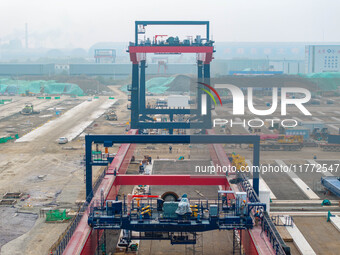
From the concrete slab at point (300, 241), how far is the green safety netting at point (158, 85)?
Answer: 265 feet

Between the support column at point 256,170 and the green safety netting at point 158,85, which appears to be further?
the green safety netting at point 158,85

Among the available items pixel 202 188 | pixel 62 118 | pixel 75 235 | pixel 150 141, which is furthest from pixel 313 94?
pixel 75 235

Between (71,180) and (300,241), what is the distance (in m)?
17.6

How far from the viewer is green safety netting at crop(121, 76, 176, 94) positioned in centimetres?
10519

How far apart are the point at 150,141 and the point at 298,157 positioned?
908 inches

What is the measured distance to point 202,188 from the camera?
31172 mm

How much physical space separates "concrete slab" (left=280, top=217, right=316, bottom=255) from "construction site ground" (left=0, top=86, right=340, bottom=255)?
10.5 inches

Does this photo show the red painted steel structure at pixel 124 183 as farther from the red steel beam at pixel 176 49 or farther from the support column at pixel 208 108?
the red steel beam at pixel 176 49

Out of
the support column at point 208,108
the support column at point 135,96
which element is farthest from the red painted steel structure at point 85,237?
the support column at point 208,108

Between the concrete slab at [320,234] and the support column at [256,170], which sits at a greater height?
the support column at [256,170]

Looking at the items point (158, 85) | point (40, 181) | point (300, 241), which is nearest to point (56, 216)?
point (40, 181)

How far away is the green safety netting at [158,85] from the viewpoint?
105188 mm

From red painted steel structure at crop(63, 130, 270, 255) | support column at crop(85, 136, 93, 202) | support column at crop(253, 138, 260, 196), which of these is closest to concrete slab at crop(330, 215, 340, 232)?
support column at crop(253, 138, 260, 196)

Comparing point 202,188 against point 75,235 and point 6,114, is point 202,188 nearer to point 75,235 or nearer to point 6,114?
point 75,235
